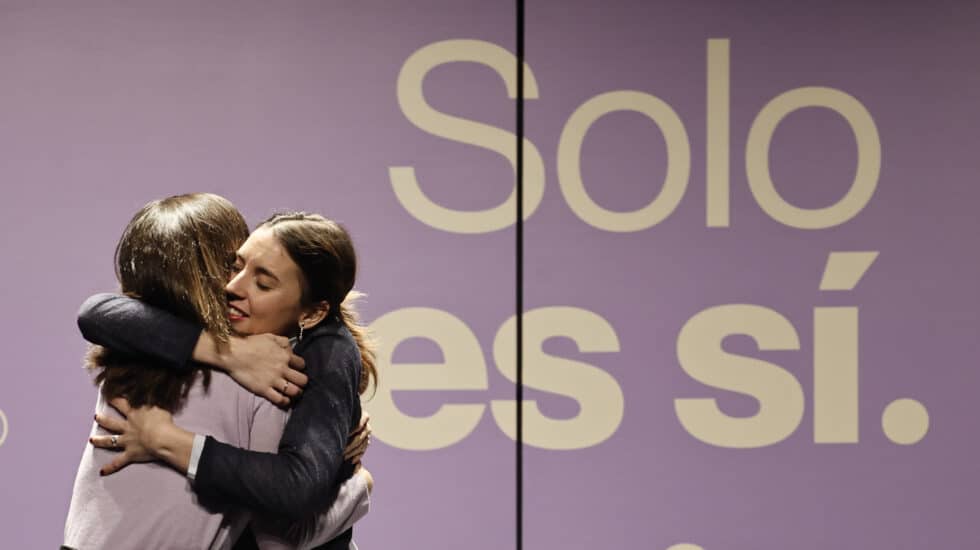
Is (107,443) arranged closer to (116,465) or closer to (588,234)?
(116,465)

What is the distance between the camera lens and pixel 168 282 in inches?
53.8

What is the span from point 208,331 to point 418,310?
36.4 inches

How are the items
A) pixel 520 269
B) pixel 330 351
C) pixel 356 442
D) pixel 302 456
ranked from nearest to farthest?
pixel 302 456, pixel 330 351, pixel 356 442, pixel 520 269

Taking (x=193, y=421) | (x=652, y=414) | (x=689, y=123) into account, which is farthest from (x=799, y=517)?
(x=193, y=421)

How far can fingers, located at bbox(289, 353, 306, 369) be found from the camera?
1.38 meters

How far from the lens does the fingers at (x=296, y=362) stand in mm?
1383

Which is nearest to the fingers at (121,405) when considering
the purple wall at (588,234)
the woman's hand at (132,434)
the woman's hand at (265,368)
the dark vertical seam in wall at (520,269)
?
the woman's hand at (132,434)

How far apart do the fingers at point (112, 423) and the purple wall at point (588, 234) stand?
0.95 metres

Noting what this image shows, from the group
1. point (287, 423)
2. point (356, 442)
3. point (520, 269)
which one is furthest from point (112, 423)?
point (520, 269)

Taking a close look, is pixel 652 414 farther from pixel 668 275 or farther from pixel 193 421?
pixel 193 421

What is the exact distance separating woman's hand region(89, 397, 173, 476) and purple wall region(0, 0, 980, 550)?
37.4 inches

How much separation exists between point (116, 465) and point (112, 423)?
6cm

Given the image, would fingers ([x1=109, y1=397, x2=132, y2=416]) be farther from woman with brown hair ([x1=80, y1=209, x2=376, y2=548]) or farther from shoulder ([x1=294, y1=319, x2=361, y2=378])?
shoulder ([x1=294, y1=319, x2=361, y2=378])

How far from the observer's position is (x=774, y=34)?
7.56 feet
